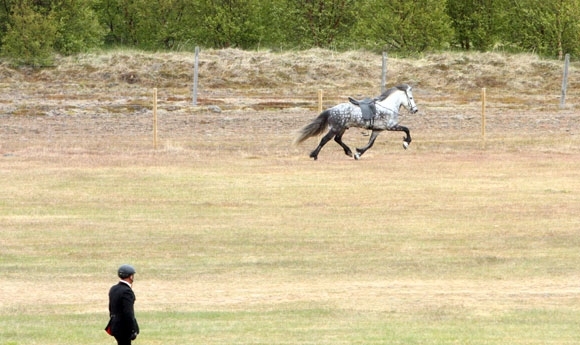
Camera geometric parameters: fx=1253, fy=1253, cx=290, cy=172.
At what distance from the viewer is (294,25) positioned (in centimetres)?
6234

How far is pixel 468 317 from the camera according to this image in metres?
15.9

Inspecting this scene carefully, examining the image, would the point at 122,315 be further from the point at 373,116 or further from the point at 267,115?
the point at 267,115

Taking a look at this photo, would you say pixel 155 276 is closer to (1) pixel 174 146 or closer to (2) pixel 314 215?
(2) pixel 314 215

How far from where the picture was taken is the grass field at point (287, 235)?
15.6 meters

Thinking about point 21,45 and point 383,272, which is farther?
point 21,45

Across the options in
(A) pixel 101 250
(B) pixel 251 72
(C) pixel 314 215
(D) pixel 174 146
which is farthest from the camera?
(B) pixel 251 72

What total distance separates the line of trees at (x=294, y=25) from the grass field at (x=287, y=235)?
1598 centimetres

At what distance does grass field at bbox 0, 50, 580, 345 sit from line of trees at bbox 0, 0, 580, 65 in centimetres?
1598

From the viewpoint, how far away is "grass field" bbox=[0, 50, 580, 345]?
15625 millimetres

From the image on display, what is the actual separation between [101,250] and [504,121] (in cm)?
2365

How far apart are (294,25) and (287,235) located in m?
40.6

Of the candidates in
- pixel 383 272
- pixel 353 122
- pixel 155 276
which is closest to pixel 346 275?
pixel 383 272

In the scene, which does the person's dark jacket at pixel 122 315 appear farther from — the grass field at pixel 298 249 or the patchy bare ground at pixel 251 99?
the patchy bare ground at pixel 251 99

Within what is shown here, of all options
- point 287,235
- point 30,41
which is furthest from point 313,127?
point 30,41
